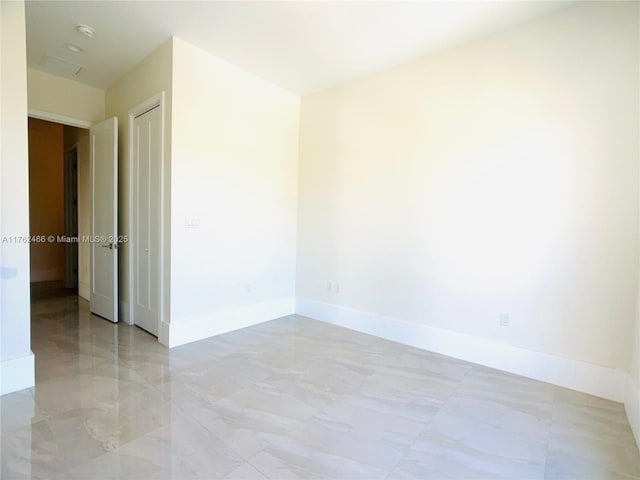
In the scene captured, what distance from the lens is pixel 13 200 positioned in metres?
2.18

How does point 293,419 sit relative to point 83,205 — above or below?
below

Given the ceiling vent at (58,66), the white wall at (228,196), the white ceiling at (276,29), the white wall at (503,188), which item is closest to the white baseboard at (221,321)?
the white wall at (228,196)

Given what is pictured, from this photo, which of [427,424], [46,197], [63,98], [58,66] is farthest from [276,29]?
[46,197]

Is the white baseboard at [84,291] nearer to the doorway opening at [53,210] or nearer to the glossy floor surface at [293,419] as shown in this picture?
the doorway opening at [53,210]

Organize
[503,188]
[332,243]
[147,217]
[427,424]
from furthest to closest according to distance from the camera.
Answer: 1. [332,243]
2. [147,217]
3. [503,188]
4. [427,424]

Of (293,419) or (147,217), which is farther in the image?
(147,217)

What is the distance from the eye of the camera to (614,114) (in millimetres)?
2275

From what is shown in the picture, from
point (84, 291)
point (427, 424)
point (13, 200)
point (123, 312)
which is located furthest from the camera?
point (84, 291)

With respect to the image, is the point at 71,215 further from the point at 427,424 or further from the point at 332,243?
the point at 427,424

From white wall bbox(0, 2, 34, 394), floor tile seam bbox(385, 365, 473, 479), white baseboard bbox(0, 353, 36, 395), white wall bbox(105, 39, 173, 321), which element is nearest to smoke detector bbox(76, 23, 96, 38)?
white wall bbox(105, 39, 173, 321)

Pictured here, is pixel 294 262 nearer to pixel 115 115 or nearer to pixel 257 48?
pixel 257 48

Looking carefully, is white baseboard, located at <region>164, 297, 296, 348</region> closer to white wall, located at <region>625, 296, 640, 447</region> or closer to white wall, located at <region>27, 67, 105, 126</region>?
white wall, located at <region>27, 67, 105, 126</region>

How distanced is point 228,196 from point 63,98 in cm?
242

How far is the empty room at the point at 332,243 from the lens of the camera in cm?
187
